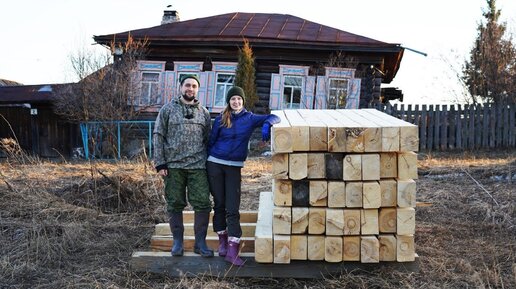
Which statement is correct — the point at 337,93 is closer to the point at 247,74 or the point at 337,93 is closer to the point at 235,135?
the point at 247,74

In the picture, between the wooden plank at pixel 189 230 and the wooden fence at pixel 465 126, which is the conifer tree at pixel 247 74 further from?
the wooden plank at pixel 189 230

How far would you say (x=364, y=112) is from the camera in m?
4.82

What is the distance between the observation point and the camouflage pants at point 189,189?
4.14 m

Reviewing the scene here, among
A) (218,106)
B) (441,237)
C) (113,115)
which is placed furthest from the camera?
(218,106)

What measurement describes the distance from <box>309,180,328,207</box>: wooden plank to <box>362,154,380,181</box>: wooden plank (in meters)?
0.30

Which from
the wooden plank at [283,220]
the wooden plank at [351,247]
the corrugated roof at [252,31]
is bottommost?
the wooden plank at [351,247]

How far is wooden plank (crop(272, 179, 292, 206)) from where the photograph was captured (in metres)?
3.76

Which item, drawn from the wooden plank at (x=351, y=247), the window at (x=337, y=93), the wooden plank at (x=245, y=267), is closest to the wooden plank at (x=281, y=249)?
the wooden plank at (x=245, y=267)

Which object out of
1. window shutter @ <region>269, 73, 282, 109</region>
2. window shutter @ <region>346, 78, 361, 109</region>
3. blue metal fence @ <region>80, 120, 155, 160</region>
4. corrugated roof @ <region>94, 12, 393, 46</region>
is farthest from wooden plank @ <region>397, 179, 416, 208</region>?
window shutter @ <region>269, 73, 282, 109</region>

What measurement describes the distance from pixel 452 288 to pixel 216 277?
184 centimetres

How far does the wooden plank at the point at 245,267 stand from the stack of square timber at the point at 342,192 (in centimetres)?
12

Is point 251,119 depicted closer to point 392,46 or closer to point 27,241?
point 27,241

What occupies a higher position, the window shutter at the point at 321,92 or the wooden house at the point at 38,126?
the window shutter at the point at 321,92

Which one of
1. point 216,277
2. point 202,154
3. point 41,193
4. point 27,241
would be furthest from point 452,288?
point 41,193
